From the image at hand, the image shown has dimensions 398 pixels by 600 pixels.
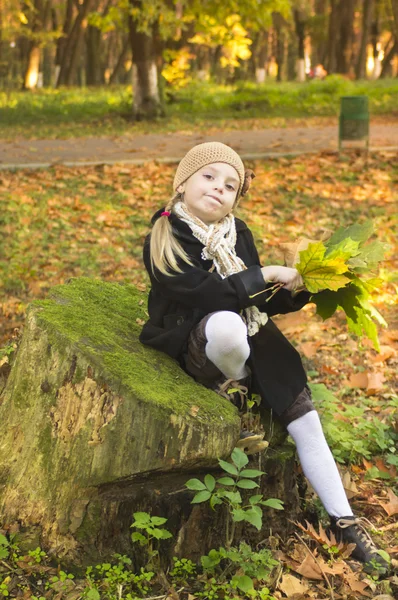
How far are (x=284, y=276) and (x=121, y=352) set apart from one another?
0.75 meters

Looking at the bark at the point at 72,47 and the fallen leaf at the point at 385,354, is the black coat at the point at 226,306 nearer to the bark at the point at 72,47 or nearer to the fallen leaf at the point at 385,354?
the fallen leaf at the point at 385,354

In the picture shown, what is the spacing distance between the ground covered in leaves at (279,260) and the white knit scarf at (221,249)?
0.44m

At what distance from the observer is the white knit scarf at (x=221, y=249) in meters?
3.43

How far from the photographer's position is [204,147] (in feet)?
11.6

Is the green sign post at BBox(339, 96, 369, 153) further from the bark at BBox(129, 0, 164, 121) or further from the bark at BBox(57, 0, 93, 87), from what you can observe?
the bark at BBox(57, 0, 93, 87)

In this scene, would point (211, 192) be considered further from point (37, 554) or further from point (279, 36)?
point (279, 36)

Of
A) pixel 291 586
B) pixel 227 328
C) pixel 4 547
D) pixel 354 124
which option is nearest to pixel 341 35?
pixel 354 124

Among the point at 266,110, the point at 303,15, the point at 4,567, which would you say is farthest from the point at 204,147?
the point at 303,15

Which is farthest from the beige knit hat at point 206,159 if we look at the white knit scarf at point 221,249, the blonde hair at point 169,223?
the white knit scarf at point 221,249

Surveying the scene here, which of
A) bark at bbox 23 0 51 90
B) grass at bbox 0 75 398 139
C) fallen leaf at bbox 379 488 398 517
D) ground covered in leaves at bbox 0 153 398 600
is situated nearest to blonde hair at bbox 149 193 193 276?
ground covered in leaves at bbox 0 153 398 600

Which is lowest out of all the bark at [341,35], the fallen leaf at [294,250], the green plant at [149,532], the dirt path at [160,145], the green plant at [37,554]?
the green plant at [37,554]

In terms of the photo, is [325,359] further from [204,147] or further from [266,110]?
[266,110]

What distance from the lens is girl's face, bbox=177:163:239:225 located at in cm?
350

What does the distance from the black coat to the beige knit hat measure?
208 mm
